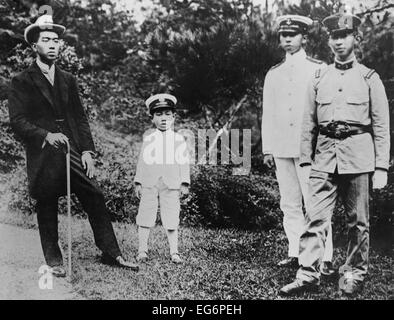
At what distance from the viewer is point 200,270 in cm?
512

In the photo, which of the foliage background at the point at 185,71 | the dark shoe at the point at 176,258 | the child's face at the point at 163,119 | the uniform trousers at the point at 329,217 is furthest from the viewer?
the foliage background at the point at 185,71

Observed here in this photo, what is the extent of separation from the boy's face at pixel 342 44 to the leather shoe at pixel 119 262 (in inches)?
102

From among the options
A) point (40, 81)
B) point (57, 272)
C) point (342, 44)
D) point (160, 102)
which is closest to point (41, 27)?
point (40, 81)

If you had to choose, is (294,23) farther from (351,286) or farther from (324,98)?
(351,286)

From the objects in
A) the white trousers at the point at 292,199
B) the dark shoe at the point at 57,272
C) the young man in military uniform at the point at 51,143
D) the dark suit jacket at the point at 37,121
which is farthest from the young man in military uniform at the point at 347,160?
the dark suit jacket at the point at 37,121

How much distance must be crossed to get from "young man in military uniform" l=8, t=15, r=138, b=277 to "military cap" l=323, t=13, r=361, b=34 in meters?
2.44

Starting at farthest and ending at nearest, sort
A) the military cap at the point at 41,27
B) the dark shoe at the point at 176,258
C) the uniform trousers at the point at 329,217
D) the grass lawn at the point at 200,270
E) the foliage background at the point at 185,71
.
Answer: the foliage background at the point at 185,71 → the dark shoe at the point at 176,258 → the military cap at the point at 41,27 → the grass lawn at the point at 200,270 → the uniform trousers at the point at 329,217

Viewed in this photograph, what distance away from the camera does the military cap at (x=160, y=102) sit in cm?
540

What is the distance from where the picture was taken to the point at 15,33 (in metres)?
6.02

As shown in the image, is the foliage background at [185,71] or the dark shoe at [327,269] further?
the foliage background at [185,71]

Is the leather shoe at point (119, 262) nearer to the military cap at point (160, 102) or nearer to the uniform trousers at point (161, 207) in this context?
the uniform trousers at point (161, 207)

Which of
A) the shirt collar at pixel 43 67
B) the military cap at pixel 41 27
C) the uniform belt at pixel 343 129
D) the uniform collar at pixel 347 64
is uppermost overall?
the military cap at pixel 41 27

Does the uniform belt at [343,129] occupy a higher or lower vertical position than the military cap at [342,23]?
lower

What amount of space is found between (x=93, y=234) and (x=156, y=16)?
2.63 meters
